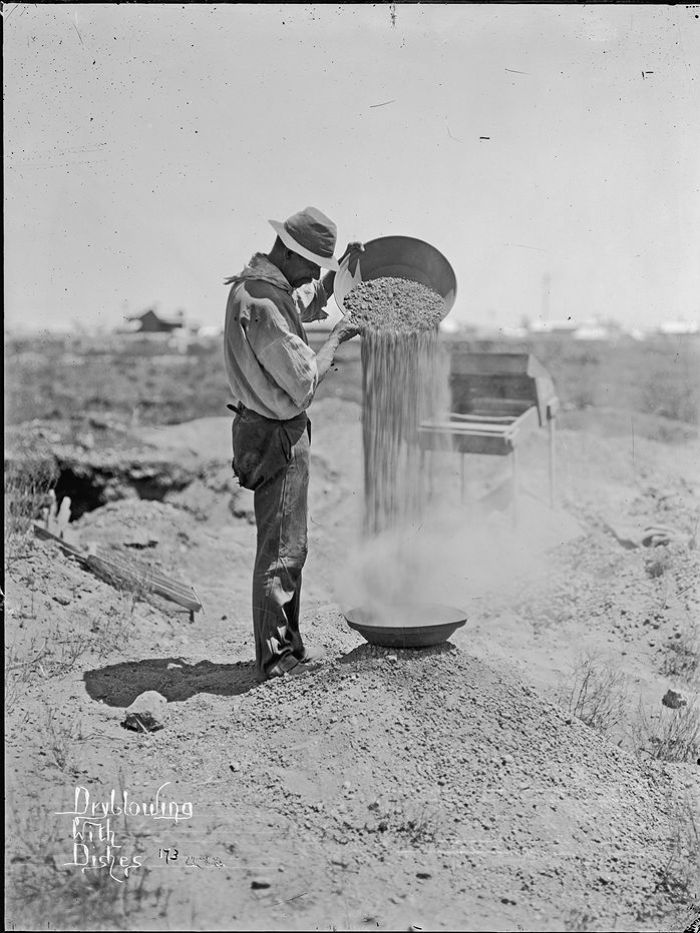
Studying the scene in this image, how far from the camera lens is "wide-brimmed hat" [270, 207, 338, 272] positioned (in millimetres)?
4496

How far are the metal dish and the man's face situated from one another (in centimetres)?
169

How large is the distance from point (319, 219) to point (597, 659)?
3.41m

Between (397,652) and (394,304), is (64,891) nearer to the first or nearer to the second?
(397,652)

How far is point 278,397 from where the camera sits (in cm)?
461

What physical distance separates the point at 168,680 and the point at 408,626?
62.3 inches

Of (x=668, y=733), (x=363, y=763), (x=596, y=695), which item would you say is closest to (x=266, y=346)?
(x=363, y=763)

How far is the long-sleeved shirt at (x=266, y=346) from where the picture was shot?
4.52m

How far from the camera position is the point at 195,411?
19.7 metres

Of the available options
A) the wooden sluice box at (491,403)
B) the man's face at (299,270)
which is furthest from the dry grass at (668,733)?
the wooden sluice box at (491,403)

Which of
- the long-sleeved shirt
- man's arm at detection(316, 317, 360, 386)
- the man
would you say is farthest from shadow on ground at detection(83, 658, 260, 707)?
man's arm at detection(316, 317, 360, 386)

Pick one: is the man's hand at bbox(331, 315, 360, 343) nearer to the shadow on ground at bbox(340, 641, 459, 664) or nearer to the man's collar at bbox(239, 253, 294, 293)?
the man's collar at bbox(239, 253, 294, 293)

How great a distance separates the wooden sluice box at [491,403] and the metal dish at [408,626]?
12.2 feet

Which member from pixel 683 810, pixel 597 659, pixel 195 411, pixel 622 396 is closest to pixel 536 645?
pixel 597 659

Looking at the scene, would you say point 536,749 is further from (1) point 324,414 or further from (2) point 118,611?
(1) point 324,414
